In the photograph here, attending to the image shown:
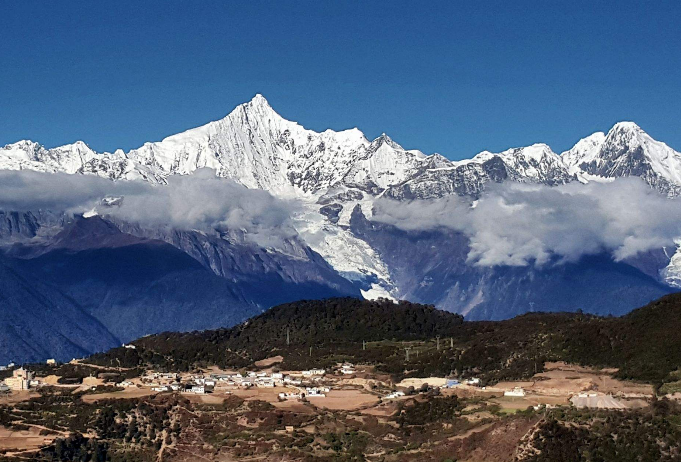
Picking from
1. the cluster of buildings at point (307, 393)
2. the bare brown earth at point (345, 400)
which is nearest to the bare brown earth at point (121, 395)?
the cluster of buildings at point (307, 393)

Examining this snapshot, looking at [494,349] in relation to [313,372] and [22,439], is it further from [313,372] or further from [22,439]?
[22,439]

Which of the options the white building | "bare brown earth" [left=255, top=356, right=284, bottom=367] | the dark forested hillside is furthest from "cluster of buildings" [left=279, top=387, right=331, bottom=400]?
"bare brown earth" [left=255, top=356, right=284, bottom=367]

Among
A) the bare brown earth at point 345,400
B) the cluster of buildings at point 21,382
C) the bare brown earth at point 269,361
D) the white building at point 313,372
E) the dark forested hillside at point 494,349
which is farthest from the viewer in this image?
the bare brown earth at point 269,361

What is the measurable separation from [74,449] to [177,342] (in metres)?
71.5

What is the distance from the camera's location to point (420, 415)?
128m

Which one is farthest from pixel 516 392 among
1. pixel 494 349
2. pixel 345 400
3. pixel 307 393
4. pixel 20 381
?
pixel 20 381

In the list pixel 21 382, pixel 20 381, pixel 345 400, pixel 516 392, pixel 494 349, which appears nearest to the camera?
pixel 516 392

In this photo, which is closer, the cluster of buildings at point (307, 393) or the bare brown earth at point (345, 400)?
the bare brown earth at point (345, 400)

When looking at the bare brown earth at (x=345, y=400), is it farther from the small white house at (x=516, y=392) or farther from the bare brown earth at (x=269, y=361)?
the bare brown earth at (x=269, y=361)

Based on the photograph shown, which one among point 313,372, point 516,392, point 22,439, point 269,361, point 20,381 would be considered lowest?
→ point 22,439

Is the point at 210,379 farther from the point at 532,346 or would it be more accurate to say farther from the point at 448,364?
the point at 532,346

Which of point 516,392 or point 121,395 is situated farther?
point 121,395

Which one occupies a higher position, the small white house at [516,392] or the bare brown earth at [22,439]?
the small white house at [516,392]

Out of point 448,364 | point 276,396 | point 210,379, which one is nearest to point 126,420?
point 276,396
